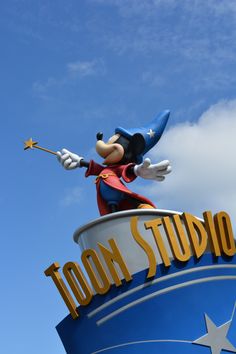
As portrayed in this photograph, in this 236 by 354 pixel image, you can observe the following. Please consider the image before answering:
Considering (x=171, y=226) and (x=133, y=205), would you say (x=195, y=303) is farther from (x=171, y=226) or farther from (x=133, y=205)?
(x=133, y=205)

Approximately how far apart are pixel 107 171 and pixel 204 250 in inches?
119

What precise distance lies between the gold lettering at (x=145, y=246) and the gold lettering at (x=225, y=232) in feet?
4.60

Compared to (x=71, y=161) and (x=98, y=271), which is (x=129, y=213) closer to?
(x=98, y=271)

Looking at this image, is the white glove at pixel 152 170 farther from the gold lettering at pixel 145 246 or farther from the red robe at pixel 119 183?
the gold lettering at pixel 145 246

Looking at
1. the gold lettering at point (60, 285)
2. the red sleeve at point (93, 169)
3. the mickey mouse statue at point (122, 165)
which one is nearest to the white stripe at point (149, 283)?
the gold lettering at point (60, 285)

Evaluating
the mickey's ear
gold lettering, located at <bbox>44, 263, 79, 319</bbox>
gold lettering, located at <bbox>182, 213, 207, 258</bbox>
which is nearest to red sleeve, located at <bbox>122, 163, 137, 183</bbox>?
the mickey's ear

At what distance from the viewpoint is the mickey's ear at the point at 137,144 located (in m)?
13.9

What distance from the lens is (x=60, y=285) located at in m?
12.2

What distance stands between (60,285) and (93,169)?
2932 mm

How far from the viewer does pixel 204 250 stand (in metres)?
11.7

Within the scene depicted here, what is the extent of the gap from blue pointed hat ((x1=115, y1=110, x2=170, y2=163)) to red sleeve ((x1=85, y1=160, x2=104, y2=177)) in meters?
0.87

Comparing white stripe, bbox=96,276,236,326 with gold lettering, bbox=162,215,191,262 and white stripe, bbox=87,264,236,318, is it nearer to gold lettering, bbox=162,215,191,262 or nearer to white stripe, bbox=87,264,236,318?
white stripe, bbox=87,264,236,318

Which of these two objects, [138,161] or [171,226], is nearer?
[171,226]

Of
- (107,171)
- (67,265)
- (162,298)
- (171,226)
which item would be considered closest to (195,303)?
(162,298)
